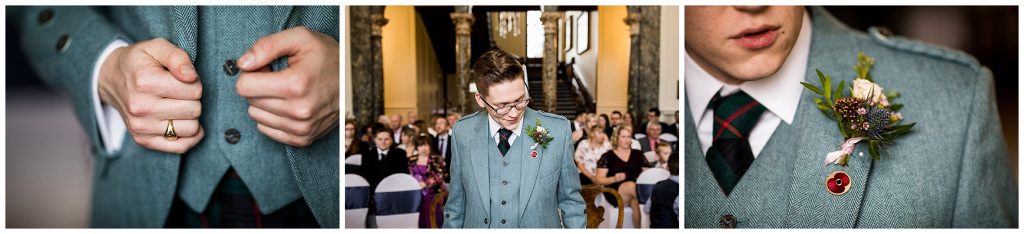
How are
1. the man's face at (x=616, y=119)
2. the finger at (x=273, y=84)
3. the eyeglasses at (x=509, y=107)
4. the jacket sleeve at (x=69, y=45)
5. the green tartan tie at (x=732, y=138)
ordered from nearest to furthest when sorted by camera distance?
the finger at (x=273, y=84)
the jacket sleeve at (x=69, y=45)
the eyeglasses at (x=509, y=107)
the green tartan tie at (x=732, y=138)
the man's face at (x=616, y=119)

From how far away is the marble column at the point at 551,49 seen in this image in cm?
372

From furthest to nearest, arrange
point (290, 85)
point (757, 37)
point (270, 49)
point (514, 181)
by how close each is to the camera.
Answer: point (757, 37) < point (514, 181) < point (270, 49) < point (290, 85)

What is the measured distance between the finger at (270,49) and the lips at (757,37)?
206 cm

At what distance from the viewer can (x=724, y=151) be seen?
3.69 meters

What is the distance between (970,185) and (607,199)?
5.57ft

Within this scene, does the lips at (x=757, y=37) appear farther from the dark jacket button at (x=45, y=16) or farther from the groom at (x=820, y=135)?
the dark jacket button at (x=45, y=16)

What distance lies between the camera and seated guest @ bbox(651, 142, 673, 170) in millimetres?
3727

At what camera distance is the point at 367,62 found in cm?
371

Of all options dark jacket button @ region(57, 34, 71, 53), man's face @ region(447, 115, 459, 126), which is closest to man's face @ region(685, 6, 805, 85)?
man's face @ region(447, 115, 459, 126)

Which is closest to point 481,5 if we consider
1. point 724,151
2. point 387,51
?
point 387,51

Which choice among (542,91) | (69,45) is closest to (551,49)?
(542,91)

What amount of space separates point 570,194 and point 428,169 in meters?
0.71

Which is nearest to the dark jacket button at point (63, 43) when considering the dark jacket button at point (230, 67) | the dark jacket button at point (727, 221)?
the dark jacket button at point (230, 67)

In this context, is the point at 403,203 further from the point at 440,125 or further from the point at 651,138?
the point at 651,138
